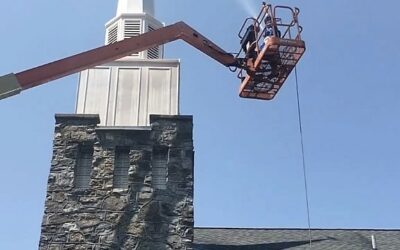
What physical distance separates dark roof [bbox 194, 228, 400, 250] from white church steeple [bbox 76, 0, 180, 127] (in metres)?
3.24

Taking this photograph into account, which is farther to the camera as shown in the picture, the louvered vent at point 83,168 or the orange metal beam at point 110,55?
the louvered vent at point 83,168

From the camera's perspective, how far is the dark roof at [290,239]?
1680cm

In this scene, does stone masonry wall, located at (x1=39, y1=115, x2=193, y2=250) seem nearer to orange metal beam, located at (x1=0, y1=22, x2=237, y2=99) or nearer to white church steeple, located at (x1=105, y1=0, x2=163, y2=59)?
orange metal beam, located at (x1=0, y1=22, x2=237, y2=99)

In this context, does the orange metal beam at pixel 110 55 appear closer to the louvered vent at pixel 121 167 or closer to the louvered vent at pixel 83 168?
the louvered vent at pixel 83 168

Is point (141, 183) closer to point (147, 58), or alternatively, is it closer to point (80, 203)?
point (80, 203)

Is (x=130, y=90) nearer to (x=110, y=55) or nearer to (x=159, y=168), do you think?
(x=110, y=55)

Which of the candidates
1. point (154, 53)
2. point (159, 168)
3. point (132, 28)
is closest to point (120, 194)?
point (159, 168)

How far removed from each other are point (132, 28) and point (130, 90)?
1988 millimetres

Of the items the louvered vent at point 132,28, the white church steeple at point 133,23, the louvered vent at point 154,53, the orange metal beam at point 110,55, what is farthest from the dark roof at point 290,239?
the louvered vent at point 132,28

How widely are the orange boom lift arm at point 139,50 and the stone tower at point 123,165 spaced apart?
29.0 inches

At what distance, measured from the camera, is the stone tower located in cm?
1435

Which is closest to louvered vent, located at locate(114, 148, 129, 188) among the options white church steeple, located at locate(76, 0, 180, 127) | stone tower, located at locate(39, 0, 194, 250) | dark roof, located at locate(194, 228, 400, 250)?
stone tower, located at locate(39, 0, 194, 250)

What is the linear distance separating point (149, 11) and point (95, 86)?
9.08ft

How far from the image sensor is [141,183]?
1485 cm
